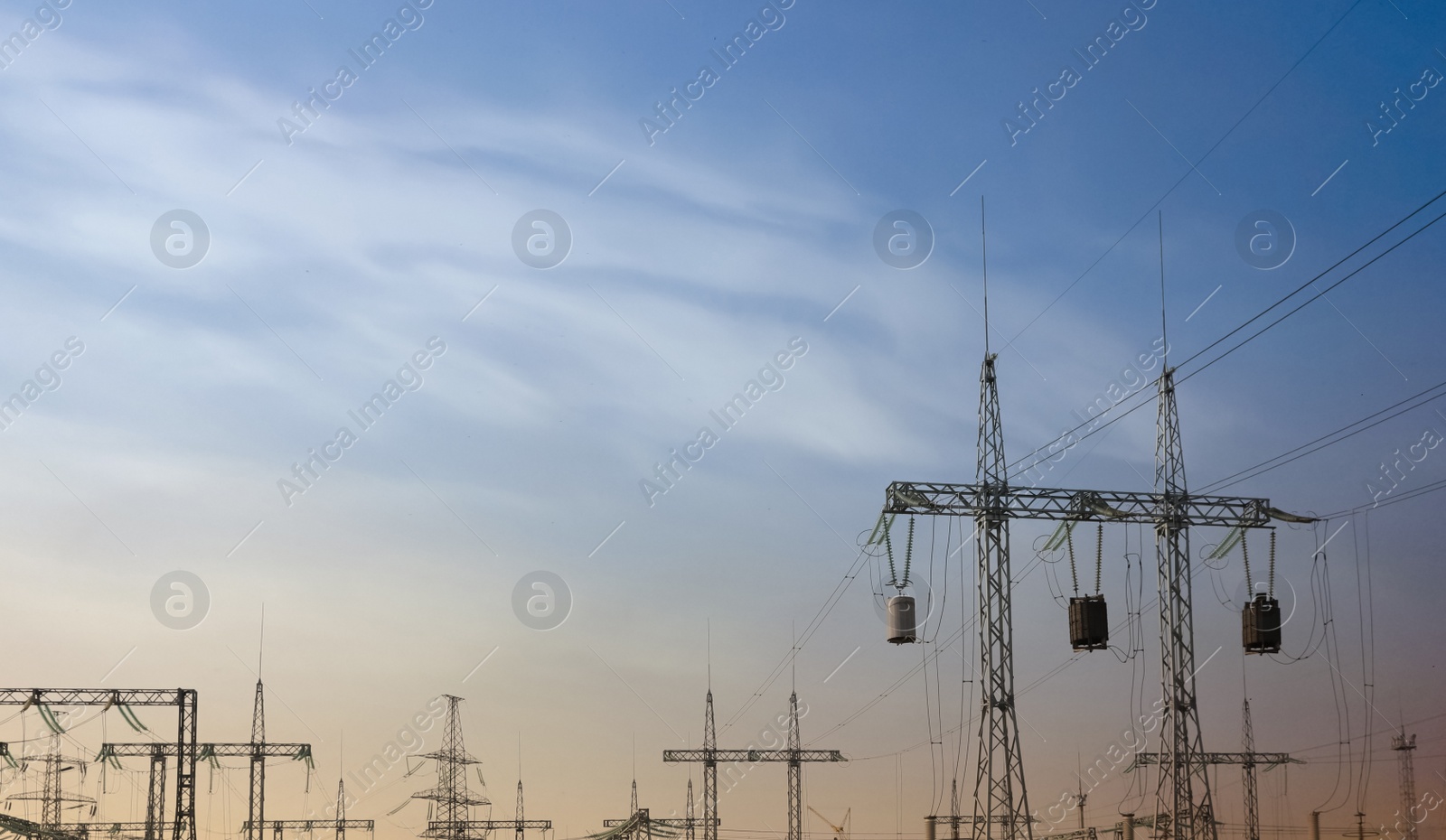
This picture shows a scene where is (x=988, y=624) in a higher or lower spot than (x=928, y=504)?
lower

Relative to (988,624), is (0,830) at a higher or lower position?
lower

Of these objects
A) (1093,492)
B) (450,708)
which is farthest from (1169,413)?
(450,708)

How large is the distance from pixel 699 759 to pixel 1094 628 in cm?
5274

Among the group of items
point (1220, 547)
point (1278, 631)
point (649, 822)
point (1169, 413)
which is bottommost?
point (649, 822)

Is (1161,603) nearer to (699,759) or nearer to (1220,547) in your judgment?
(1220,547)

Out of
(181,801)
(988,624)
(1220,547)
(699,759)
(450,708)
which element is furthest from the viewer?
(450,708)

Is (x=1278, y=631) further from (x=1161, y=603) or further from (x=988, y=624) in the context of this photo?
(x=988, y=624)

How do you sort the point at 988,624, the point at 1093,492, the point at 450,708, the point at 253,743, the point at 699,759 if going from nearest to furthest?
the point at 988,624 → the point at 1093,492 → the point at 253,743 → the point at 699,759 → the point at 450,708

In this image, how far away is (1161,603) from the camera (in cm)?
4641

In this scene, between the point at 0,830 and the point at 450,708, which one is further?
the point at 450,708

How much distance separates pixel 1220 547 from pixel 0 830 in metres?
65.3

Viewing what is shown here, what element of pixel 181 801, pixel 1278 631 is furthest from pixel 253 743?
pixel 1278 631

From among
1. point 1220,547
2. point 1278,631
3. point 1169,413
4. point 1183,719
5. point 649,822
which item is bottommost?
point 649,822

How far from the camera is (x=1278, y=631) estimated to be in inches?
1796
